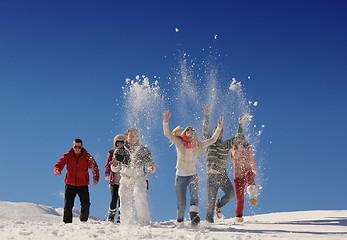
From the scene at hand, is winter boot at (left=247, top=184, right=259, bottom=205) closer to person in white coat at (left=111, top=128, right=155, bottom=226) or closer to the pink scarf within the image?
the pink scarf

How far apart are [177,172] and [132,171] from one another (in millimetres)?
1070

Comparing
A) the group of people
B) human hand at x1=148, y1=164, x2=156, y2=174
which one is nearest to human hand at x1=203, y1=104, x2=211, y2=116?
the group of people

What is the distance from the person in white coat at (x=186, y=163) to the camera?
449 inches

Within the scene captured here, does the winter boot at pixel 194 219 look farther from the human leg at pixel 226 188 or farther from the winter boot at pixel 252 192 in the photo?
the winter boot at pixel 252 192

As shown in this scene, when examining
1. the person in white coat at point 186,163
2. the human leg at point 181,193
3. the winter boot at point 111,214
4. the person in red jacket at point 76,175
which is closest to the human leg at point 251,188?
the person in white coat at point 186,163

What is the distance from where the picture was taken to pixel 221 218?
14156 millimetres

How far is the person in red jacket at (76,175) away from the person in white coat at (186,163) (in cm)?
202

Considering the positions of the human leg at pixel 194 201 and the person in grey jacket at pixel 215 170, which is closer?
the human leg at pixel 194 201

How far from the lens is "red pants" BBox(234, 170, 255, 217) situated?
524 inches

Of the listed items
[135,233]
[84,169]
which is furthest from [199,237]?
[84,169]

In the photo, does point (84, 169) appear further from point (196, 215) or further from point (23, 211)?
point (23, 211)

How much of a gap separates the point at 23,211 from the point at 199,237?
589 inches

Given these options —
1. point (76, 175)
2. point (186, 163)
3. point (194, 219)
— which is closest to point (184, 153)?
point (186, 163)

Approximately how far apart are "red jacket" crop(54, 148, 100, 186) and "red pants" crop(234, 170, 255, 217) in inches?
137
